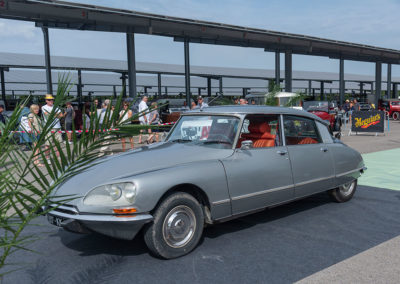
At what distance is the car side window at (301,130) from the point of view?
516 centimetres

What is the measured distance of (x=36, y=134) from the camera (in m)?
1.96

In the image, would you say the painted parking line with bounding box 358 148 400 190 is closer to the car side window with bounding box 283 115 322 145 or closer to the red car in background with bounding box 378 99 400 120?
the car side window with bounding box 283 115 322 145

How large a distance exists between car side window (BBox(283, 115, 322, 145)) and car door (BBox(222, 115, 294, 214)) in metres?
0.21

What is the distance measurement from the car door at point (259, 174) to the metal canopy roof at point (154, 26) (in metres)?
15.0

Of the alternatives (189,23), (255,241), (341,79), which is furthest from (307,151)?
(341,79)

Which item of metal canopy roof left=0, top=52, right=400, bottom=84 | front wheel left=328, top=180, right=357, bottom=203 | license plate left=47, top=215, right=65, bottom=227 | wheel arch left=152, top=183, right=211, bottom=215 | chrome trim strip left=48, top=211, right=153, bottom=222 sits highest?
metal canopy roof left=0, top=52, right=400, bottom=84

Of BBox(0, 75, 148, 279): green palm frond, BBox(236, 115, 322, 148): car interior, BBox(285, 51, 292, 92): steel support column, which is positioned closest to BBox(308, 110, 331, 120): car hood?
BBox(285, 51, 292, 92): steel support column

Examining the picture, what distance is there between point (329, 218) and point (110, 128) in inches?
162

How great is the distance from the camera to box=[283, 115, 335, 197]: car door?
16.4 feet

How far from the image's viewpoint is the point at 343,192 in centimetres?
596

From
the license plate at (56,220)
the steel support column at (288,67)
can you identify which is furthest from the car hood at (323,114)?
the license plate at (56,220)

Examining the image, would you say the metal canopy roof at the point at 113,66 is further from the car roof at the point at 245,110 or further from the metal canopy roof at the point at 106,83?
the car roof at the point at 245,110

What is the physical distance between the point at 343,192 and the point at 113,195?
392 cm

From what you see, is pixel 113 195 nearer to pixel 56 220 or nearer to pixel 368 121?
pixel 56 220
